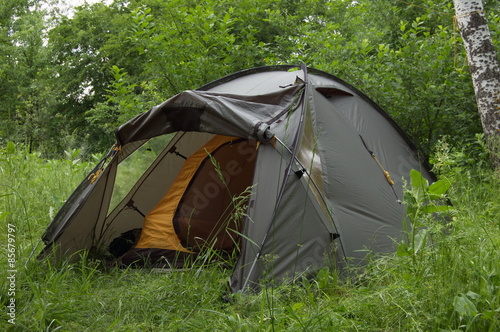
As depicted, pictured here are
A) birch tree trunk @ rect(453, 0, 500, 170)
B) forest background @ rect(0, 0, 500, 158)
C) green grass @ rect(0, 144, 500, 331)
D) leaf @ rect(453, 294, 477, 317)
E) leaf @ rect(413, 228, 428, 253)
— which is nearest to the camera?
leaf @ rect(453, 294, 477, 317)

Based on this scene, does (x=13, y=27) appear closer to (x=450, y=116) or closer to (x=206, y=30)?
(x=206, y=30)

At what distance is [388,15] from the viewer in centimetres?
688

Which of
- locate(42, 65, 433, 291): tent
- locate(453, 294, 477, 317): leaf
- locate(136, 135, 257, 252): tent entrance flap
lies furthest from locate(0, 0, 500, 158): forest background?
locate(453, 294, 477, 317): leaf

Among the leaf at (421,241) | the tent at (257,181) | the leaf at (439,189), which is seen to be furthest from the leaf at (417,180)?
the tent at (257,181)

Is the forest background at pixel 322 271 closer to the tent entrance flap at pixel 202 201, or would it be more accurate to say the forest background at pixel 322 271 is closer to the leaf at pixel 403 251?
the leaf at pixel 403 251

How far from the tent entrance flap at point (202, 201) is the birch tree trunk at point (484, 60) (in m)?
2.09

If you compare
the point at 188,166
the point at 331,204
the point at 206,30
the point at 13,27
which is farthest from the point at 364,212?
the point at 13,27

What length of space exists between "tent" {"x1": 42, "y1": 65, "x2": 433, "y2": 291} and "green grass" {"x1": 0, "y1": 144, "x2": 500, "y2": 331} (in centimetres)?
17

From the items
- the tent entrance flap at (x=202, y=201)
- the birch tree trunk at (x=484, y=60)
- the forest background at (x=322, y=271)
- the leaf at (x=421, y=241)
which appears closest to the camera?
the forest background at (x=322, y=271)

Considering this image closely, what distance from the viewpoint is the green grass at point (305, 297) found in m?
1.98

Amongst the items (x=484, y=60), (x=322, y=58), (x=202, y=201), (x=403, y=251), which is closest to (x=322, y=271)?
(x=403, y=251)

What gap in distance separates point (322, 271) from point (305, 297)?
0.19m

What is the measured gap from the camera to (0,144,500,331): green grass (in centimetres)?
198

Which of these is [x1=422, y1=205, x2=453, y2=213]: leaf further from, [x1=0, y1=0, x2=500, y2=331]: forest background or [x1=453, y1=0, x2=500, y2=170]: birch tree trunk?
[x1=453, y1=0, x2=500, y2=170]: birch tree trunk
